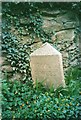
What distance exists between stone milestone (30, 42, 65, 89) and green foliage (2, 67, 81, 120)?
0.14 meters

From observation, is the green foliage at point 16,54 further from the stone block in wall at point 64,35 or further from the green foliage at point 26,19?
the stone block in wall at point 64,35

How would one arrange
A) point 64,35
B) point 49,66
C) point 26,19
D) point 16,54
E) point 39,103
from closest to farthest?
point 39,103 → point 49,66 → point 16,54 → point 26,19 → point 64,35

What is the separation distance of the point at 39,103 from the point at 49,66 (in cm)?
79

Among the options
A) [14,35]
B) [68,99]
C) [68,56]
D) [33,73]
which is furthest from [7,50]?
[68,99]

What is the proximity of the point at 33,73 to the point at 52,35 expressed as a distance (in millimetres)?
1364

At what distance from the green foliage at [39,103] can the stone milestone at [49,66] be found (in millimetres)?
140

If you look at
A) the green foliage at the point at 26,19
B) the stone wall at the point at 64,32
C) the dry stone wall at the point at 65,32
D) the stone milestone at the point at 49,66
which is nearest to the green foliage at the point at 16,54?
the green foliage at the point at 26,19

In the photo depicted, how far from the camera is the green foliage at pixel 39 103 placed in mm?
3541

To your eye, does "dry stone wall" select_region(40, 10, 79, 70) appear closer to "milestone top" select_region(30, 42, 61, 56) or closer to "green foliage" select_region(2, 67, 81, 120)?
"milestone top" select_region(30, 42, 61, 56)

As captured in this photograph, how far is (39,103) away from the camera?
3666 millimetres

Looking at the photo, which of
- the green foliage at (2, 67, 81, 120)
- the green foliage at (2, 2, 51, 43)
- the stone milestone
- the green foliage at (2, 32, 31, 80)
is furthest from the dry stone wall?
Result: the green foliage at (2, 67, 81, 120)

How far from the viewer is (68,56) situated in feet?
18.2

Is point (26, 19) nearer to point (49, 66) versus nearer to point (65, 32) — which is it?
point (65, 32)

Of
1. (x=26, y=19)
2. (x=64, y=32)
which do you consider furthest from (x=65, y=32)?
(x=26, y=19)
